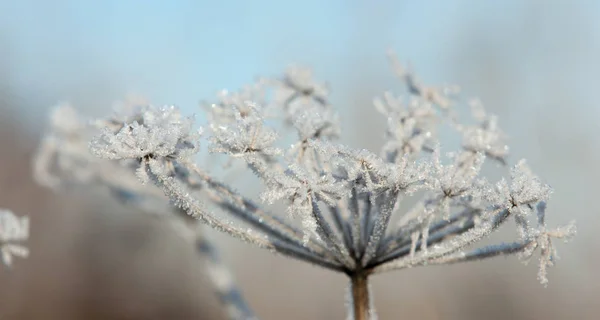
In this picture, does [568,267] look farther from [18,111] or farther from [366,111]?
[18,111]

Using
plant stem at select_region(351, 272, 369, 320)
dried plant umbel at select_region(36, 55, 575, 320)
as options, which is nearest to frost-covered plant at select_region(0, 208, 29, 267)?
dried plant umbel at select_region(36, 55, 575, 320)

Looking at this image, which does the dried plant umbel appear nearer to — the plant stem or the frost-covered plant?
the plant stem

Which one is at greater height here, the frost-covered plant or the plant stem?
the frost-covered plant

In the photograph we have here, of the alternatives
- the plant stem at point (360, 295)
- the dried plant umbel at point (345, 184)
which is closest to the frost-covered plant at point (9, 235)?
the dried plant umbel at point (345, 184)

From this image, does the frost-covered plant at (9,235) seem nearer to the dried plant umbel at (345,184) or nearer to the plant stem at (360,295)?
the dried plant umbel at (345,184)

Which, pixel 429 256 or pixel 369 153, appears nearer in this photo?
pixel 369 153

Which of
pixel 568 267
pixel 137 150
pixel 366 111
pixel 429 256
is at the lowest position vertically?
pixel 429 256

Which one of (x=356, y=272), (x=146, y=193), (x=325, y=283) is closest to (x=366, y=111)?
(x=325, y=283)

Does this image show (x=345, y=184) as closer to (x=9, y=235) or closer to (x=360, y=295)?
(x=360, y=295)

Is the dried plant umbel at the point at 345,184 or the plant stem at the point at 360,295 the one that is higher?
the dried plant umbel at the point at 345,184
